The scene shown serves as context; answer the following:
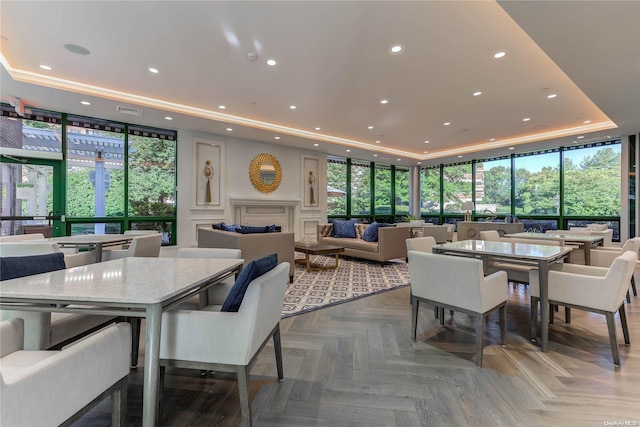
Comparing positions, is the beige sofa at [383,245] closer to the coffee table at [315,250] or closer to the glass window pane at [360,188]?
the coffee table at [315,250]

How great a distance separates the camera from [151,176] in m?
6.04

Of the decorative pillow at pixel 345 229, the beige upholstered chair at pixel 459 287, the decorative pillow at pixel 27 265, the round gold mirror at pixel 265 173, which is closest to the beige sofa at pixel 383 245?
the decorative pillow at pixel 345 229

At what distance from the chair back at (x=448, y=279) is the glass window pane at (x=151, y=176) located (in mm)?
5636

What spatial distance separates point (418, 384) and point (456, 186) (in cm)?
917

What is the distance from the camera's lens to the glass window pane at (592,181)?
264 inches

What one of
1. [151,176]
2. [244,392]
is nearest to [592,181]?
[244,392]

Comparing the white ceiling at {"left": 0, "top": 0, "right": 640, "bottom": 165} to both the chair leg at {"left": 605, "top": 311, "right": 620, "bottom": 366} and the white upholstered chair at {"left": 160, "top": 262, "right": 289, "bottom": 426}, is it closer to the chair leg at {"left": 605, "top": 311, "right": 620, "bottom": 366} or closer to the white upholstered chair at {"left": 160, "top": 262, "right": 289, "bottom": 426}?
the chair leg at {"left": 605, "top": 311, "right": 620, "bottom": 366}

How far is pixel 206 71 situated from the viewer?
3.78m

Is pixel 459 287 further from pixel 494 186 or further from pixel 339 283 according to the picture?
pixel 494 186

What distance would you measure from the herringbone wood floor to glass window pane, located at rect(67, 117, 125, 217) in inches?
190

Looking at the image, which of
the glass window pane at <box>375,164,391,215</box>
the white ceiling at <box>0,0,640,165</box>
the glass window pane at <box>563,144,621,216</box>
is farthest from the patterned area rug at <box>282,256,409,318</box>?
the glass window pane at <box>563,144,621,216</box>

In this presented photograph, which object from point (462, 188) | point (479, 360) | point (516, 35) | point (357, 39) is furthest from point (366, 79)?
point (462, 188)

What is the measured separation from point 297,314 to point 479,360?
171 centimetres

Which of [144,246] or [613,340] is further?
[144,246]
